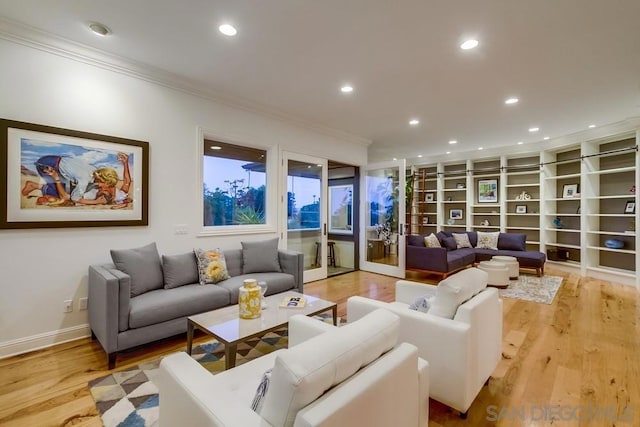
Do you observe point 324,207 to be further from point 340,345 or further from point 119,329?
point 340,345

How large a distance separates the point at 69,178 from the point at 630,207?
26.6 ft

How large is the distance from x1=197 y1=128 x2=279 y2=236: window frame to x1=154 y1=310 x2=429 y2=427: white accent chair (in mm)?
2645

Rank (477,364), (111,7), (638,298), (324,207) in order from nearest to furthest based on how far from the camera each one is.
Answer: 1. (477,364)
2. (111,7)
3. (638,298)
4. (324,207)

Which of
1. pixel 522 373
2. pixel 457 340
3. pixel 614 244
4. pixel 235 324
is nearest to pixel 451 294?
pixel 457 340

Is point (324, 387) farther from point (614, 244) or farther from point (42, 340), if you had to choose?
point (614, 244)

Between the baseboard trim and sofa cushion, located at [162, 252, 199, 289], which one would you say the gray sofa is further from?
the baseboard trim

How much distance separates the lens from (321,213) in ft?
17.5

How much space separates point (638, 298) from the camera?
426cm

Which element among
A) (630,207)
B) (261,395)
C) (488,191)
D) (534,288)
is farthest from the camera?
(488,191)

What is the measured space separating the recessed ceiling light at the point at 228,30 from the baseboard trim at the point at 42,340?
10.0 feet

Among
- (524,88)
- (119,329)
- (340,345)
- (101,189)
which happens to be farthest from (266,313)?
(524,88)

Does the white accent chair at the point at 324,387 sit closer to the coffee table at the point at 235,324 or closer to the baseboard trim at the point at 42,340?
the coffee table at the point at 235,324

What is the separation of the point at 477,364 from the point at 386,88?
3.07 meters

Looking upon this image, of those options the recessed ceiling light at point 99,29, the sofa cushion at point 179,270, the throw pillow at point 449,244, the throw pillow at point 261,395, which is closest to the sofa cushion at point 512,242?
the throw pillow at point 449,244
